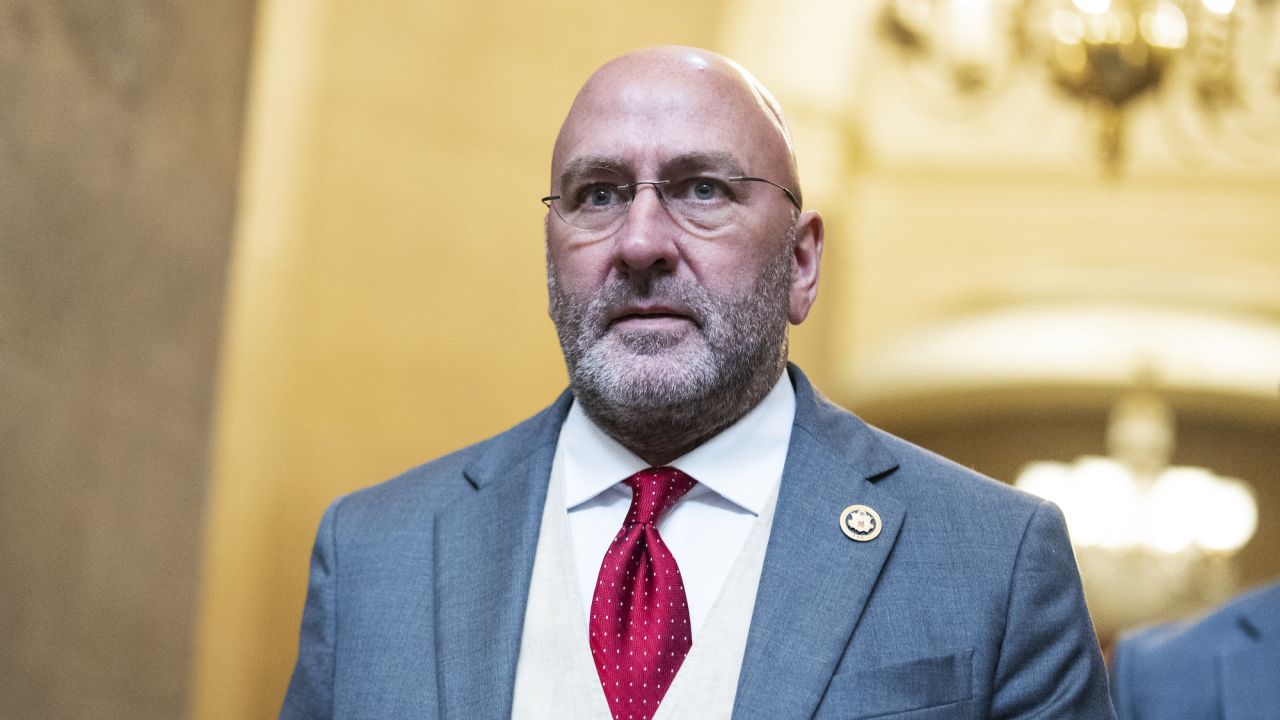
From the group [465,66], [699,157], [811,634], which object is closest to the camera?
[811,634]

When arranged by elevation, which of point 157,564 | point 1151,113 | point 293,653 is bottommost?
point 293,653

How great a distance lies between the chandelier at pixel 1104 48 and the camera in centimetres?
538

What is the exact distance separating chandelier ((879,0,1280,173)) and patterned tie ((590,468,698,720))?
12.8 ft

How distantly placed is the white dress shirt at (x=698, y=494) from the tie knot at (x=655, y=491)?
12 mm

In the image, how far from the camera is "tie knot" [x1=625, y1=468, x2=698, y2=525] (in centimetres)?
212

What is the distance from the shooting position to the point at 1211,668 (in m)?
2.62

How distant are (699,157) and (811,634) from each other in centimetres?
65

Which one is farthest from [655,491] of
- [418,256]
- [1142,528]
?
[1142,528]

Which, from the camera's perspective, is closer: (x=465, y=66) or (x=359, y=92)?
(x=359, y=92)

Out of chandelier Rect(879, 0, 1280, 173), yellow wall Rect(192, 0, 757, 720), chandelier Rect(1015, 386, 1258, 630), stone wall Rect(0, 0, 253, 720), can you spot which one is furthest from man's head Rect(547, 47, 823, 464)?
chandelier Rect(1015, 386, 1258, 630)

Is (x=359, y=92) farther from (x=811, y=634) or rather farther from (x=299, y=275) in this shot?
(x=811, y=634)

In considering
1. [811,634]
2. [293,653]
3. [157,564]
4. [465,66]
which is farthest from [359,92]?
[811,634]

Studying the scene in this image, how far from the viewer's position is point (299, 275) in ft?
14.7

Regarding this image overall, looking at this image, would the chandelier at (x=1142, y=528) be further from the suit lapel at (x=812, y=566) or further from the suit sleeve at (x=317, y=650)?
the suit sleeve at (x=317, y=650)
